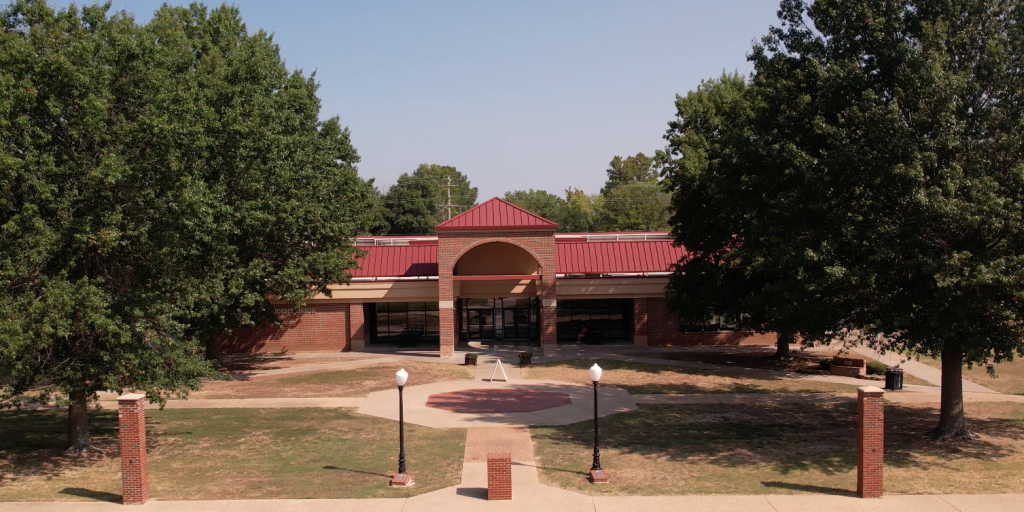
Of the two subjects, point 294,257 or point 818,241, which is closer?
point 818,241

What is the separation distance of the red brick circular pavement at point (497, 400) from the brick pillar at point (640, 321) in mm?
13053

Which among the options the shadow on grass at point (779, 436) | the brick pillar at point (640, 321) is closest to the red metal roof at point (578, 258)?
the brick pillar at point (640, 321)

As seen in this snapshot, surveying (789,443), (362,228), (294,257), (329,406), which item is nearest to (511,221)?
(362,228)

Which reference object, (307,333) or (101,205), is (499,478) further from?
(307,333)

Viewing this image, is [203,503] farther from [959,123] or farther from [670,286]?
[670,286]

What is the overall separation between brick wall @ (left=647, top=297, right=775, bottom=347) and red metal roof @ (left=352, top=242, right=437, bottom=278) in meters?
10.7

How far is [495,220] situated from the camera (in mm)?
34344

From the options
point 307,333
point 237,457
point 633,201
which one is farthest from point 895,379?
point 633,201

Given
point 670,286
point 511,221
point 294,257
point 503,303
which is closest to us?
point 294,257

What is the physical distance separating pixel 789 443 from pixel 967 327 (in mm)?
4832

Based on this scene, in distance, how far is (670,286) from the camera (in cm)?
3212

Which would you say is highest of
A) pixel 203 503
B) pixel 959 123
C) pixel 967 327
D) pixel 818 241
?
pixel 959 123

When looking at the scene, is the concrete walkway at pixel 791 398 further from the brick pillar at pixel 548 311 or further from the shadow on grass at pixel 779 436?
the brick pillar at pixel 548 311

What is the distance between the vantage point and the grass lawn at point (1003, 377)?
25531 millimetres
